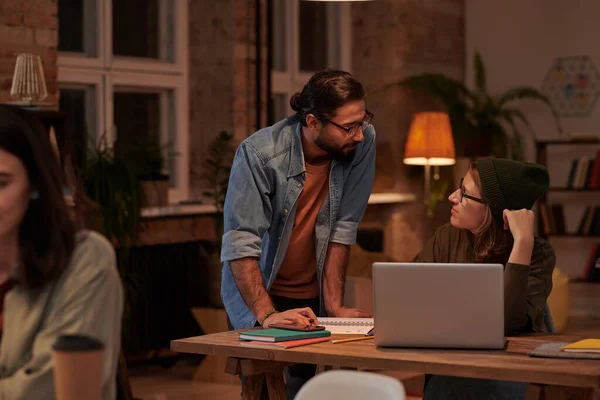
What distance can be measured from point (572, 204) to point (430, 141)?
1.66 meters

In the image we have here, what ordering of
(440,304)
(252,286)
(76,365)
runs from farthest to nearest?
(252,286) → (440,304) → (76,365)

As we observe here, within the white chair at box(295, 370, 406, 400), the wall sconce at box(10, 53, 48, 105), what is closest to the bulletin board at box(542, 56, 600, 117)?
the wall sconce at box(10, 53, 48, 105)

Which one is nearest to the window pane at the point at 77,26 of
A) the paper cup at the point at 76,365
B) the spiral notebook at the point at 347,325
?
the spiral notebook at the point at 347,325

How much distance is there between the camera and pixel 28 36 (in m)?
5.72

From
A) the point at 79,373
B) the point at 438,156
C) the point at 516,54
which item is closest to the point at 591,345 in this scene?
the point at 79,373

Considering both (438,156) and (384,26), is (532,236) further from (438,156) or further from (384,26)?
(384,26)

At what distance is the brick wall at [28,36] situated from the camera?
5.59 metres

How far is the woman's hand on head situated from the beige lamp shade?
512 centimetres

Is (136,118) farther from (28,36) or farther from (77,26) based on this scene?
(28,36)

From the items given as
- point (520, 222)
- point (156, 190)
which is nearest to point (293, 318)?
point (520, 222)

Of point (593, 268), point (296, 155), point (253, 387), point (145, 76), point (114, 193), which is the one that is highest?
point (145, 76)

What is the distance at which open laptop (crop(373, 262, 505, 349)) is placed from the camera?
285 cm

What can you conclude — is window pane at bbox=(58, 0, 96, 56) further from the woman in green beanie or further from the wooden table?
the woman in green beanie

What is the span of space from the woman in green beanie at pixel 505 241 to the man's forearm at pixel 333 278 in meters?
0.43
